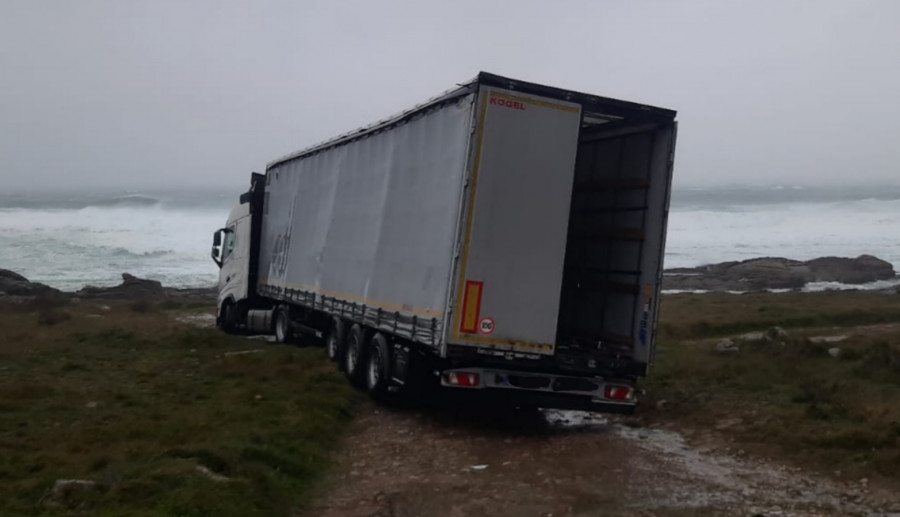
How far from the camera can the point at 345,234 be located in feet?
49.2

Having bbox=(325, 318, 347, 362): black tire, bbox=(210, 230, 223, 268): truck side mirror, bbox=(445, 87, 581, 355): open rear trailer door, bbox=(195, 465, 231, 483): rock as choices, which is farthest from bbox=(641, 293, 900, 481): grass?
bbox=(210, 230, 223, 268): truck side mirror

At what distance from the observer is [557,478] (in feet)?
28.8

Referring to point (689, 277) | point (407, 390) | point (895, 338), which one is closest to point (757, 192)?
point (689, 277)

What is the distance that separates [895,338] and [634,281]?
8.23 m

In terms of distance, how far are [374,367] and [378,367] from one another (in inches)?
13.5

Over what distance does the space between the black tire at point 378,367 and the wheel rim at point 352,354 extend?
37 cm

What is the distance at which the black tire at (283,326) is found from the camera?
20.1 m

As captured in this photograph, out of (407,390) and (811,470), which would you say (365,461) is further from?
(811,470)

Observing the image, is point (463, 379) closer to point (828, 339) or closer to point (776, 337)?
point (776, 337)

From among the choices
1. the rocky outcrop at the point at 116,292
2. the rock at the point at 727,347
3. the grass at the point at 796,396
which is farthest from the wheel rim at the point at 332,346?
the rocky outcrop at the point at 116,292

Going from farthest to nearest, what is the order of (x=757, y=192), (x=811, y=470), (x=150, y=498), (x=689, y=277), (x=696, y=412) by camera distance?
(x=757, y=192) < (x=689, y=277) < (x=696, y=412) < (x=811, y=470) < (x=150, y=498)

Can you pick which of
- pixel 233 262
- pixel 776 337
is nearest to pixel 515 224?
pixel 776 337

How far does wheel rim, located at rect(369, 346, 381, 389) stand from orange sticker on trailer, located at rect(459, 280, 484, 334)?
3048mm

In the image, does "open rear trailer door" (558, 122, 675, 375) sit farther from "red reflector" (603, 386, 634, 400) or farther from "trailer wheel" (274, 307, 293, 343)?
"trailer wheel" (274, 307, 293, 343)
